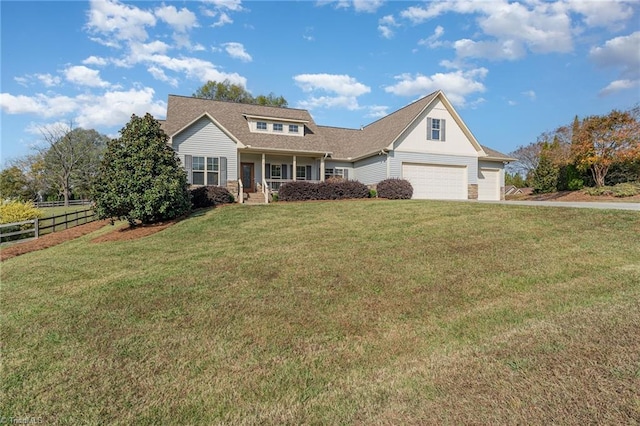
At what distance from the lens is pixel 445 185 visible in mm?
22047

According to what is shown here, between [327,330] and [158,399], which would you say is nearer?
[158,399]

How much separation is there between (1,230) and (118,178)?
31.3ft

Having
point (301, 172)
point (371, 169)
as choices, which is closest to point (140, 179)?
point (301, 172)

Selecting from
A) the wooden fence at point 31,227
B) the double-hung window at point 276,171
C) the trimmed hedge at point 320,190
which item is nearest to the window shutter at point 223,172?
the trimmed hedge at point 320,190

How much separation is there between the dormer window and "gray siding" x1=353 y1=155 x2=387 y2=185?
351cm

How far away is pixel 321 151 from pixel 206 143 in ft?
22.6

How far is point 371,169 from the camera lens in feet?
72.3

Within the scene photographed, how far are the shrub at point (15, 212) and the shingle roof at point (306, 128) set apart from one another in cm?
854

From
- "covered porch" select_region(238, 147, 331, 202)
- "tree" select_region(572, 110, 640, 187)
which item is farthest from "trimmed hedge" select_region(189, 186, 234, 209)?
"tree" select_region(572, 110, 640, 187)

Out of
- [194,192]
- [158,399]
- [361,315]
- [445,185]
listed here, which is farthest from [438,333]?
[445,185]

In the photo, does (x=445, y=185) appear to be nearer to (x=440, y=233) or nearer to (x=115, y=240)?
(x=440, y=233)

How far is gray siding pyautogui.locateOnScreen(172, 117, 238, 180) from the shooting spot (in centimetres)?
1877

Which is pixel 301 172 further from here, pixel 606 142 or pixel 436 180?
pixel 606 142

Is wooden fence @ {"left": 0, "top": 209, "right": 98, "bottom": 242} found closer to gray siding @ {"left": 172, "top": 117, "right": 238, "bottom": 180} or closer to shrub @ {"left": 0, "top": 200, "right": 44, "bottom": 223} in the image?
shrub @ {"left": 0, "top": 200, "right": 44, "bottom": 223}
